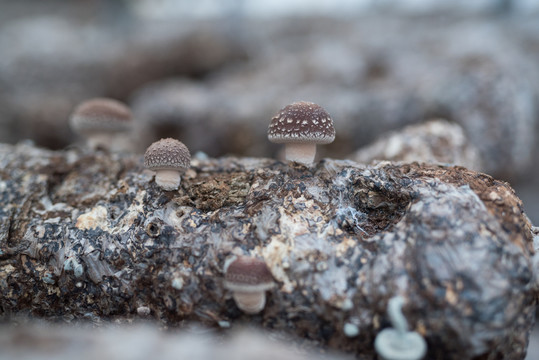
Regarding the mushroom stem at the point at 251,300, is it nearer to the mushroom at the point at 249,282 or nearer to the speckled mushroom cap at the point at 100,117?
the mushroom at the point at 249,282

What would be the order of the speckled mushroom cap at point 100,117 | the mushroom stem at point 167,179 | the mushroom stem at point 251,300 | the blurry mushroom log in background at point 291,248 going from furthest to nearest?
1. the speckled mushroom cap at point 100,117
2. the mushroom stem at point 167,179
3. the mushroom stem at point 251,300
4. the blurry mushroom log in background at point 291,248

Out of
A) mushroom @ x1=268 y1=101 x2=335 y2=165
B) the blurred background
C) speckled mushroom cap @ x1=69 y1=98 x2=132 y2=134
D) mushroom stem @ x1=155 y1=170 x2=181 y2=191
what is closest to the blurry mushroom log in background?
mushroom stem @ x1=155 y1=170 x2=181 y2=191

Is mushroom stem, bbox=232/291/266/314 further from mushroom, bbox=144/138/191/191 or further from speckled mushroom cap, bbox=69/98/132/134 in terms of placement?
speckled mushroom cap, bbox=69/98/132/134

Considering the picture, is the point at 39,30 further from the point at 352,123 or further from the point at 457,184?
the point at 457,184

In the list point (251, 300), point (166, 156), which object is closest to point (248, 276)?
point (251, 300)

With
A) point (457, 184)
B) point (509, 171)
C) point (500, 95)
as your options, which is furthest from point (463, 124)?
point (457, 184)

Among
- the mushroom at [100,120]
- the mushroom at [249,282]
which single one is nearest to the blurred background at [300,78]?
the mushroom at [100,120]
